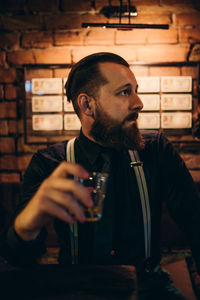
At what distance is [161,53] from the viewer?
1861 millimetres

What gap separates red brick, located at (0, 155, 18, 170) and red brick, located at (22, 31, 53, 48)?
914mm

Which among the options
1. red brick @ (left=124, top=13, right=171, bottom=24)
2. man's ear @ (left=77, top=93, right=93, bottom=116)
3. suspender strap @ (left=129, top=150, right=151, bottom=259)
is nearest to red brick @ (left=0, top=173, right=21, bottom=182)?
man's ear @ (left=77, top=93, right=93, bottom=116)

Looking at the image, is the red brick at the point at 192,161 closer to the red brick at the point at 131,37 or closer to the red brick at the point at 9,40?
the red brick at the point at 131,37

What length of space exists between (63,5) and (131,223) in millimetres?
1738

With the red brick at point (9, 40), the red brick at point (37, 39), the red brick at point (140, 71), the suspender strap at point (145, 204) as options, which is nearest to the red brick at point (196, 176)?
the red brick at point (140, 71)

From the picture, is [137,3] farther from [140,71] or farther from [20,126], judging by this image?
[20,126]

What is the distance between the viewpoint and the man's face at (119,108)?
1.16 m

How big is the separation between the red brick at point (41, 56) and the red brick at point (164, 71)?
66 centimetres

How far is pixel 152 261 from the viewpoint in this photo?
Result: 1126 mm

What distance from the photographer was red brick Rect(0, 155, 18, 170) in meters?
1.97

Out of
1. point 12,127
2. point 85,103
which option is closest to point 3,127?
point 12,127

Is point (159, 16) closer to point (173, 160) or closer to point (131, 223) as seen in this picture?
point (173, 160)

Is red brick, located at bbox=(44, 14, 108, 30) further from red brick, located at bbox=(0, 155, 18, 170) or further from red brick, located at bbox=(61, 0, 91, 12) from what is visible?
red brick, located at bbox=(0, 155, 18, 170)

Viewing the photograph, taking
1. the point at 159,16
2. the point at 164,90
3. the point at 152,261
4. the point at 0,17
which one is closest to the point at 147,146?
the point at 152,261
